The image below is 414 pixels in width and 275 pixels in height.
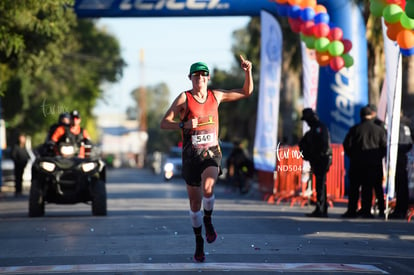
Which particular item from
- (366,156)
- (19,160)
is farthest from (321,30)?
(19,160)

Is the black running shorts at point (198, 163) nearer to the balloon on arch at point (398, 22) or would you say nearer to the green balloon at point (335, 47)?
the balloon on arch at point (398, 22)

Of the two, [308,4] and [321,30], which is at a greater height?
[308,4]

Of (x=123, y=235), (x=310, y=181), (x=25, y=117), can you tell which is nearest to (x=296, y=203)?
(x=310, y=181)

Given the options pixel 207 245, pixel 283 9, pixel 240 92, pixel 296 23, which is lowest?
pixel 207 245

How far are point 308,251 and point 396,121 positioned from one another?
578cm

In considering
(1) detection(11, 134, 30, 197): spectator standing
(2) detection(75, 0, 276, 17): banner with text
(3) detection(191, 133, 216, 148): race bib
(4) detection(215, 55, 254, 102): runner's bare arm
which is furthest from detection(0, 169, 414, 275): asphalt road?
(1) detection(11, 134, 30, 197): spectator standing

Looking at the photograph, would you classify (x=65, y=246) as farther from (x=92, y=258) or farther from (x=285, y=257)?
(x=285, y=257)

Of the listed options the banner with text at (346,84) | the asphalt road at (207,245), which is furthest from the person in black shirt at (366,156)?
the banner with text at (346,84)

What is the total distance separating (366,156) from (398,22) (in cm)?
223

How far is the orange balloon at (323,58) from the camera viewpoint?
22.7 metres

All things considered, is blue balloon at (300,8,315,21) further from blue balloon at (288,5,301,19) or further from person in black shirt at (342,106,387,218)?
person in black shirt at (342,106,387,218)

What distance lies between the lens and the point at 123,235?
13.7 m

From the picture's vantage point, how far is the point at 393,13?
56.5 feet

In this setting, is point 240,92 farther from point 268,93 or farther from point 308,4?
point 268,93
